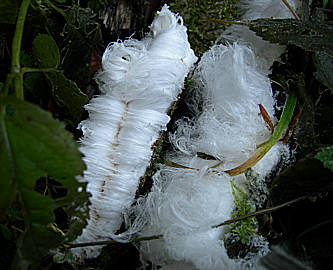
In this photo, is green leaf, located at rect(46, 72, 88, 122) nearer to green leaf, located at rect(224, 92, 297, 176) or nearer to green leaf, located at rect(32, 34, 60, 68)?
green leaf, located at rect(32, 34, 60, 68)

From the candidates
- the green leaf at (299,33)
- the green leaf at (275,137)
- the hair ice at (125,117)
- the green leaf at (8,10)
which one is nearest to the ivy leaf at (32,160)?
the hair ice at (125,117)

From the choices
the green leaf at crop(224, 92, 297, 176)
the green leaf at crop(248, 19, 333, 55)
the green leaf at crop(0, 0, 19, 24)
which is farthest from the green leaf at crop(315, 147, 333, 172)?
the green leaf at crop(0, 0, 19, 24)

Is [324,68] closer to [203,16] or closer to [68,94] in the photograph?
[203,16]

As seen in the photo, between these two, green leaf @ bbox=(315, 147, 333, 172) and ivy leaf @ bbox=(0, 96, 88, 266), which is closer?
ivy leaf @ bbox=(0, 96, 88, 266)

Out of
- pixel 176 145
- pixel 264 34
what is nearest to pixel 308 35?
pixel 264 34

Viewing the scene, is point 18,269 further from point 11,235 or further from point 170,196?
point 170,196

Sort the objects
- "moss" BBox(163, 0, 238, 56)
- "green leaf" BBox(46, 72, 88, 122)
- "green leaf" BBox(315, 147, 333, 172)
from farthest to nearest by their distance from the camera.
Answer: "moss" BBox(163, 0, 238, 56), "green leaf" BBox(46, 72, 88, 122), "green leaf" BBox(315, 147, 333, 172)

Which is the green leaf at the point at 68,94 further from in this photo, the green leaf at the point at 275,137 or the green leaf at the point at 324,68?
the green leaf at the point at 324,68
